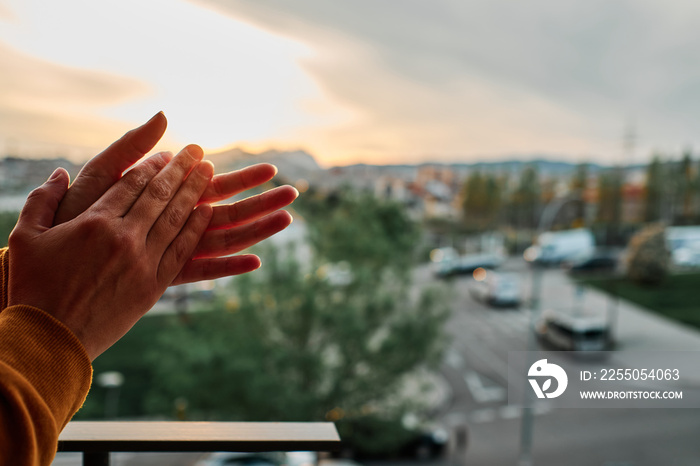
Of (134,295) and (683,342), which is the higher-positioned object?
A: (134,295)

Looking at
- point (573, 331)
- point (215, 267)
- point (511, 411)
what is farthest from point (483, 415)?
point (215, 267)

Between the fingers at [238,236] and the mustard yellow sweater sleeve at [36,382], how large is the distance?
213 millimetres

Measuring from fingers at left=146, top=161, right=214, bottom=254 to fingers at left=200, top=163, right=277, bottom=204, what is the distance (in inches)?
1.9

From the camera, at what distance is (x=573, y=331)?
8.52m

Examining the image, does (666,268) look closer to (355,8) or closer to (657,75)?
(657,75)

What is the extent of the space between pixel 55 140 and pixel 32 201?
3.12 meters

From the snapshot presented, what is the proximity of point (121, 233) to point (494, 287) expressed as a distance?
1001 centimetres

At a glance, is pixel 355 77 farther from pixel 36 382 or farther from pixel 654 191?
pixel 36 382

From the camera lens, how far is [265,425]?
25.6 inches

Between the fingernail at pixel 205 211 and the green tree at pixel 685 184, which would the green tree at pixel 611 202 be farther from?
the fingernail at pixel 205 211

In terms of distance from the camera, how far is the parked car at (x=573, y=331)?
798cm

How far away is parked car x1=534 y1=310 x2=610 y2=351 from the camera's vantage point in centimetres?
798

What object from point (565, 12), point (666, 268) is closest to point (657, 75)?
point (565, 12)

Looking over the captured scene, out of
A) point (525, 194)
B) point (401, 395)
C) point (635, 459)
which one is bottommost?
point (635, 459)
